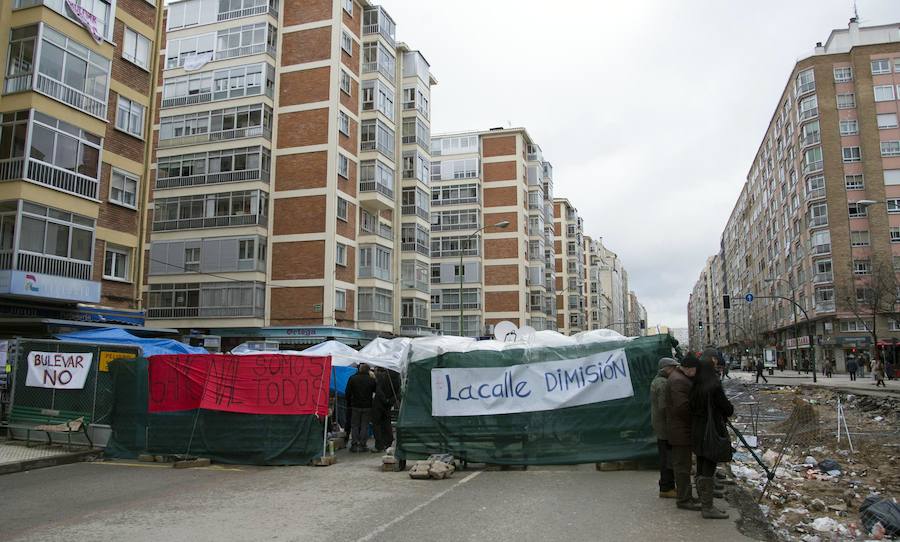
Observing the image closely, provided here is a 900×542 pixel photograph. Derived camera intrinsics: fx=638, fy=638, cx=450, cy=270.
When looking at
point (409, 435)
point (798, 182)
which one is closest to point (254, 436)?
point (409, 435)

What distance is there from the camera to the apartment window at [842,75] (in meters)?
62.2

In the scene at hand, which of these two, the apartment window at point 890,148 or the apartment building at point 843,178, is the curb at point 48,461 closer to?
the apartment building at point 843,178

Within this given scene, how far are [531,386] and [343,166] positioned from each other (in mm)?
30690

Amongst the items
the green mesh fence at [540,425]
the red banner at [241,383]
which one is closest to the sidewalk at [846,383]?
the green mesh fence at [540,425]

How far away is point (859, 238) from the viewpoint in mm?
60000

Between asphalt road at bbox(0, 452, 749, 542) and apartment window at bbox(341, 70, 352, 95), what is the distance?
106 ft

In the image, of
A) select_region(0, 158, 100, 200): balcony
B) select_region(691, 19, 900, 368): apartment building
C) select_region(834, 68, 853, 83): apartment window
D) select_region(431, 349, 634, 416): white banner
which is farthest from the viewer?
select_region(834, 68, 853, 83): apartment window

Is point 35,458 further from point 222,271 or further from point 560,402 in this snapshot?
point 222,271

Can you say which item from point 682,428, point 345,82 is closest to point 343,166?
point 345,82

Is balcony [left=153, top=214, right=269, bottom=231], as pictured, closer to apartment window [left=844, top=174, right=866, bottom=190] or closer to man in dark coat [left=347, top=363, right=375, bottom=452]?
man in dark coat [left=347, top=363, right=375, bottom=452]

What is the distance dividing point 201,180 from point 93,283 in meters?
18.7

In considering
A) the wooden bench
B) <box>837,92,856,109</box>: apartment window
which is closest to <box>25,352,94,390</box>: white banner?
the wooden bench

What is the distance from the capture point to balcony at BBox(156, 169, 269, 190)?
38844mm

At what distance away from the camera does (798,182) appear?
67.2 m
